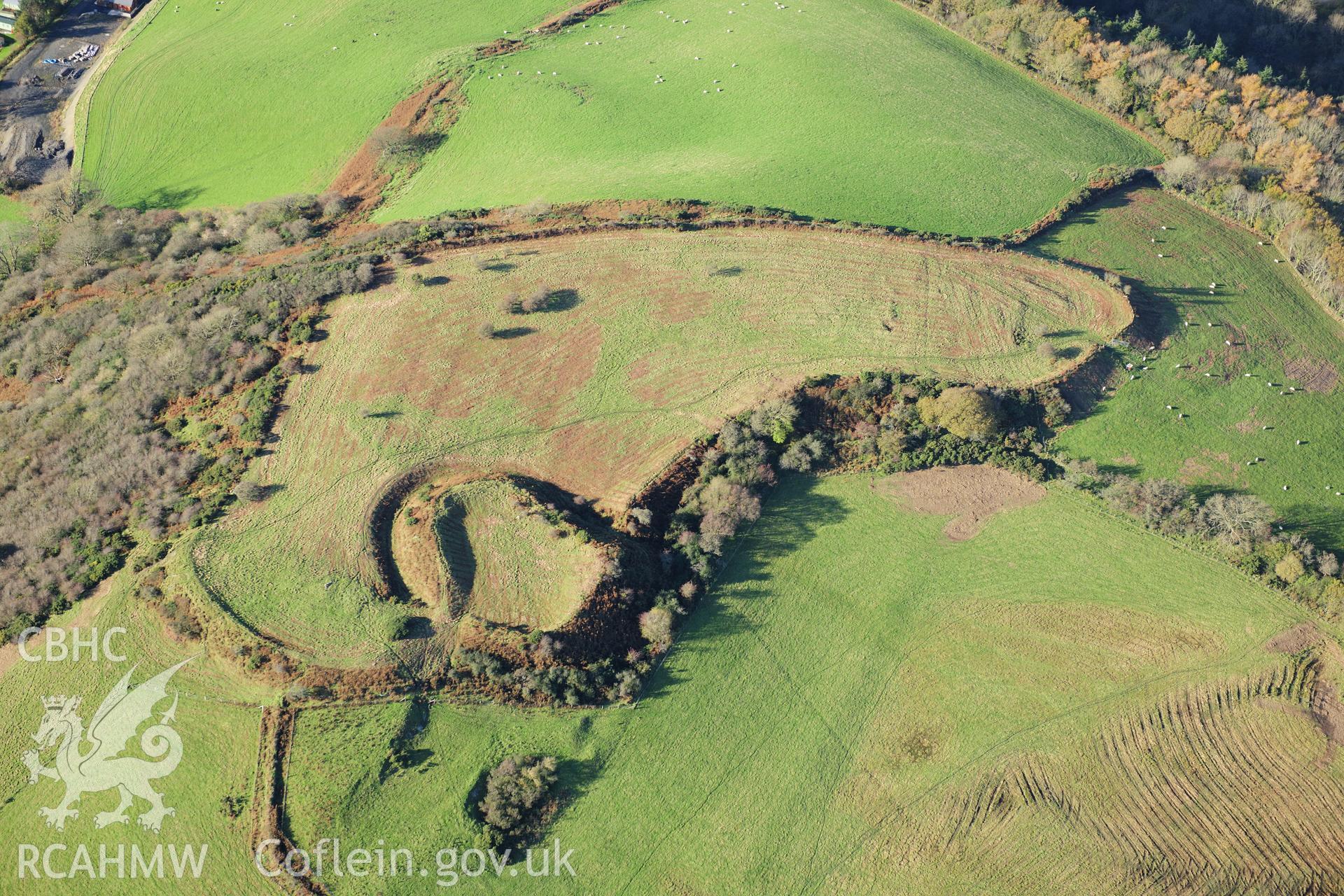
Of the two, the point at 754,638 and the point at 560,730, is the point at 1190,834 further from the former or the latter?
the point at 560,730

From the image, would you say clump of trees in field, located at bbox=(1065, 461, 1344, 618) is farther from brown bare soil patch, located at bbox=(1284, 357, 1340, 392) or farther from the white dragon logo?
the white dragon logo

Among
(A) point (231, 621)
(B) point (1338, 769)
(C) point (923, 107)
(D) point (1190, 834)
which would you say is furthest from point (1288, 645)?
(A) point (231, 621)

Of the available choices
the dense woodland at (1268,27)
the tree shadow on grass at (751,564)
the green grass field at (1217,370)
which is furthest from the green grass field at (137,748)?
the dense woodland at (1268,27)

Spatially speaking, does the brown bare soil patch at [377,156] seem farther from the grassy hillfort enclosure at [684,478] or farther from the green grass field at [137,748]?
the green grass field at [137,748]

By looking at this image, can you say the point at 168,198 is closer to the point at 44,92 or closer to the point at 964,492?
the point at 44,92

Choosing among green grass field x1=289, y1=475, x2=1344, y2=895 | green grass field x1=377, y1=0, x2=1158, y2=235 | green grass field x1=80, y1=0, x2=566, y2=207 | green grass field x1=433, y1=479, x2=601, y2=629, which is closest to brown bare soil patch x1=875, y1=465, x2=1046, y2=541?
green grass field x1=289, y1=475, x2=1344, y2=895

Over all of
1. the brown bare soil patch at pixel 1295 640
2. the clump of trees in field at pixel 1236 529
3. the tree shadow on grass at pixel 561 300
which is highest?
the tree shadow on grass at pixel 561 300

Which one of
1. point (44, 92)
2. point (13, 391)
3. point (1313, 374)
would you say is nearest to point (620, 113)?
point (13, 391)
